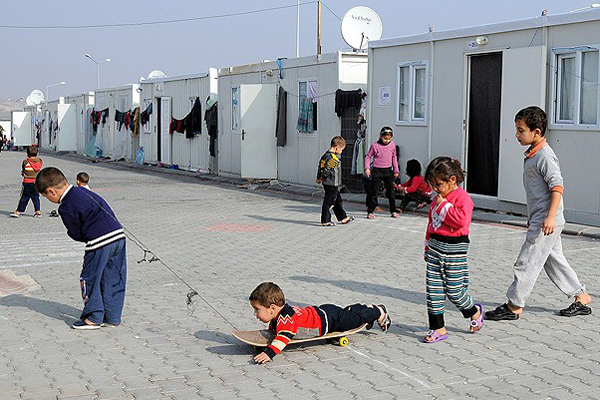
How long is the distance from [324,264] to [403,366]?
179 inches

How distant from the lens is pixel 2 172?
3209 centimetres

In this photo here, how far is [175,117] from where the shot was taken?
108 feet

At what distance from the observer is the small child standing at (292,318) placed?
21.5ft

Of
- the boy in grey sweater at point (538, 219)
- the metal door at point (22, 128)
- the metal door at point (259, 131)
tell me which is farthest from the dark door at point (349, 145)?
the metal door at point (22, 128)

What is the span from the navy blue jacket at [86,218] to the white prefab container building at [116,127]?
30.5 meters

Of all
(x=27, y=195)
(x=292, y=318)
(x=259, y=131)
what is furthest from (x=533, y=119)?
(x=259, y=131)

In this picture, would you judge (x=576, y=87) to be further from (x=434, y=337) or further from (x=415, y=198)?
(x=434, y=337)

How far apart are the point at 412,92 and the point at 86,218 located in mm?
12322

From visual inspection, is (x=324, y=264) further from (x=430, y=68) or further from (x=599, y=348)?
(x=430, y=68)

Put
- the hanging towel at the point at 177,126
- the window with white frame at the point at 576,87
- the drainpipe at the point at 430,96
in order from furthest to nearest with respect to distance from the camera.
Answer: the hanging towel at the point at 177,126 < the drainpipe at the point at 430,96 < the window with white frame at the point at 576,87

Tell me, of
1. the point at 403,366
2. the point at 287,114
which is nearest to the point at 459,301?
the point at 403,366

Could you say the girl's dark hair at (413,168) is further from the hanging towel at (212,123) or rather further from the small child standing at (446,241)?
the hanging towel at (212,123)

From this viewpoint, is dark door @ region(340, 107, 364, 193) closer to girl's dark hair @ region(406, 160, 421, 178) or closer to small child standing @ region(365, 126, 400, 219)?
girl's dark hair @ region(406, 160, 421, 178)

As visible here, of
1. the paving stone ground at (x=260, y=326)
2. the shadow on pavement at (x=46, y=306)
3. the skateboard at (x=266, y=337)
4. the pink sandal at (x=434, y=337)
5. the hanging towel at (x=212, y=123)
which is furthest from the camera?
the hanging towel at (x=212, y=123)
